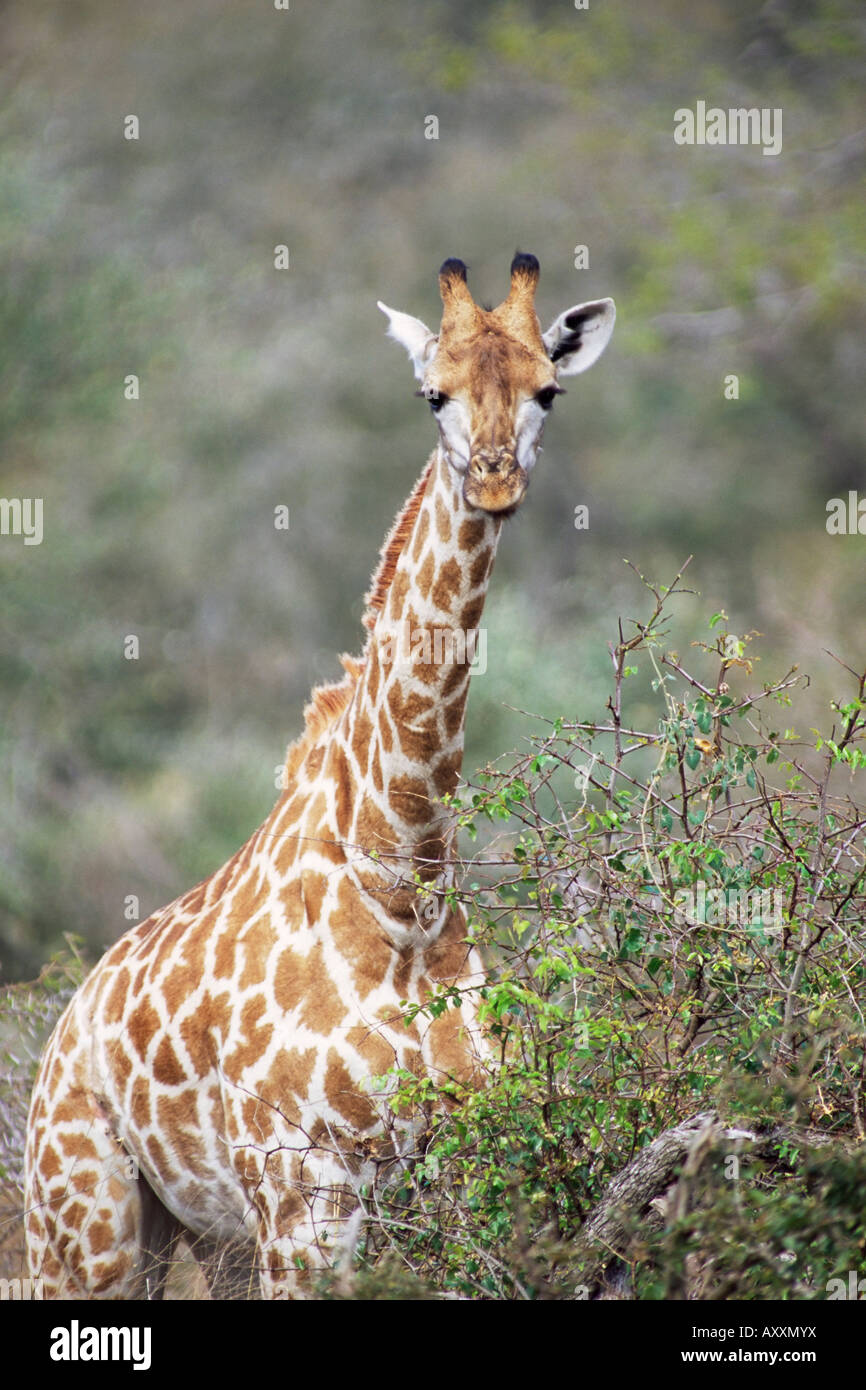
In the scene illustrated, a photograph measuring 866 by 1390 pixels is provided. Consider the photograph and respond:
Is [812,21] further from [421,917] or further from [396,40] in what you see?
[421,917]

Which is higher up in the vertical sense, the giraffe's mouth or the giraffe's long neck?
the giraffe's mouth

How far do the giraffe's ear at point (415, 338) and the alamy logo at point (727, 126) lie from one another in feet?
43.3

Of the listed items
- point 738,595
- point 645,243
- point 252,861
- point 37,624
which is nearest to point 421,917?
point 252,861

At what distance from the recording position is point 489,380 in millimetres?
4094

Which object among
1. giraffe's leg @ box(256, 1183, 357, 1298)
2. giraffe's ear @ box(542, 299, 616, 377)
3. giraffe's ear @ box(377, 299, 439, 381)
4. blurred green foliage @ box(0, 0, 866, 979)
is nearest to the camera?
giraffe's leg @ box(256, 1183, 357, 1298)

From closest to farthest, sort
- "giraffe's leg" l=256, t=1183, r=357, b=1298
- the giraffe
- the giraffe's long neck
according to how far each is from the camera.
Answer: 1. "giraffe's leg" l=256, t=1183, r=357, b=1298
2. the giraffe
3. the giraffe's long neck

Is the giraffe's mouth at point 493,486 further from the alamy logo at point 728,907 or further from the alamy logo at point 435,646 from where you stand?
the alamy logo at point 728,907

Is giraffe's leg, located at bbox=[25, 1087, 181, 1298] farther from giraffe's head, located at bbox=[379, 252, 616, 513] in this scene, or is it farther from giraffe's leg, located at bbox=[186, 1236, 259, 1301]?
giraffe's head, located at bbox=[379, 252, 616, 513]

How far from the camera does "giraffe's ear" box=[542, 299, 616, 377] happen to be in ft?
15.0

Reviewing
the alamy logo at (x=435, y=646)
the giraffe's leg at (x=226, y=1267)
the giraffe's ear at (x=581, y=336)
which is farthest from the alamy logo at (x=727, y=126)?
the giraffe's leg at (x=226, y=1267)

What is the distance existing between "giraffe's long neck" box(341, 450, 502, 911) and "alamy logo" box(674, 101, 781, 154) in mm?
13652

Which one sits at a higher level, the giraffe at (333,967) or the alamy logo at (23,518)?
the alamy logo at (23,518)

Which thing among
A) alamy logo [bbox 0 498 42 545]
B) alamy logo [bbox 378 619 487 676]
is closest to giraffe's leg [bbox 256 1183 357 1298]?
alamy logo [bbox 378 619 487 676]

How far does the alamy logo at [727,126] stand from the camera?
17.2 m
